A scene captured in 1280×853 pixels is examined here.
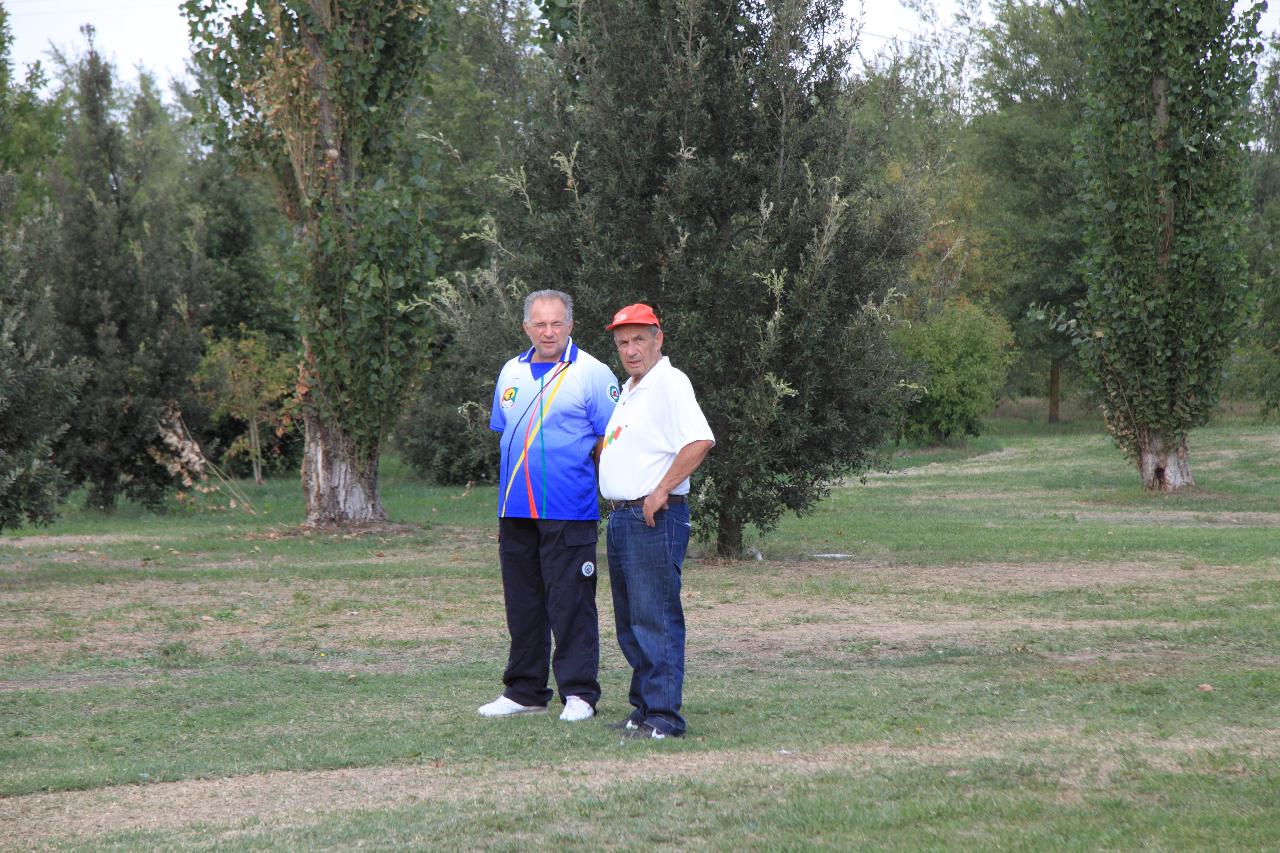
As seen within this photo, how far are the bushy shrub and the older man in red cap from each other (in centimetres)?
2893

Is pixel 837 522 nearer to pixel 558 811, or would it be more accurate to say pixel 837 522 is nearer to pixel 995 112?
pixel 558 811

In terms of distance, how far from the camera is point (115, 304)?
2291cm

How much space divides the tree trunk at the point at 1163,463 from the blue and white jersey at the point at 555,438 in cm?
1755

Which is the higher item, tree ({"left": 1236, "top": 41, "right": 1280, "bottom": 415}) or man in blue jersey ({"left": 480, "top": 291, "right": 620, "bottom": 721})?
tree ({"left": 1236, "top": 41, "right": 1280, "bottom": 415})

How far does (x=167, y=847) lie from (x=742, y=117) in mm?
10243

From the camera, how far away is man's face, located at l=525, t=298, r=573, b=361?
6.92 metres

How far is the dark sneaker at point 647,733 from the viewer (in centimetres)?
Answer: 636

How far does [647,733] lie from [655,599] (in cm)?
64

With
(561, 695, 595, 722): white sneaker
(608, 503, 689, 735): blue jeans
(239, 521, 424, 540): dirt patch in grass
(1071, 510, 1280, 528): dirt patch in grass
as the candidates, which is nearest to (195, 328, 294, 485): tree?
(239, 521, 424, 540): dirt patch in grass

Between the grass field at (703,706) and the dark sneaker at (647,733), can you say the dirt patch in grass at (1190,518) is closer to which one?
the grass field at (703,706)

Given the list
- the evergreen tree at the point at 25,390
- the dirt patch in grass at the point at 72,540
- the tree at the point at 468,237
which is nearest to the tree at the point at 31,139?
the tree at the point at 468,237

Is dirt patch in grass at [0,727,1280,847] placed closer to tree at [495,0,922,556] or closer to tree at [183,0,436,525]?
tree at [495,0,922,556]

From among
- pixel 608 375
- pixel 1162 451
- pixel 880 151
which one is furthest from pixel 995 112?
pixel 608 375

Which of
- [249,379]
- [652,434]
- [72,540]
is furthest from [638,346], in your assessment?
[249,379]
